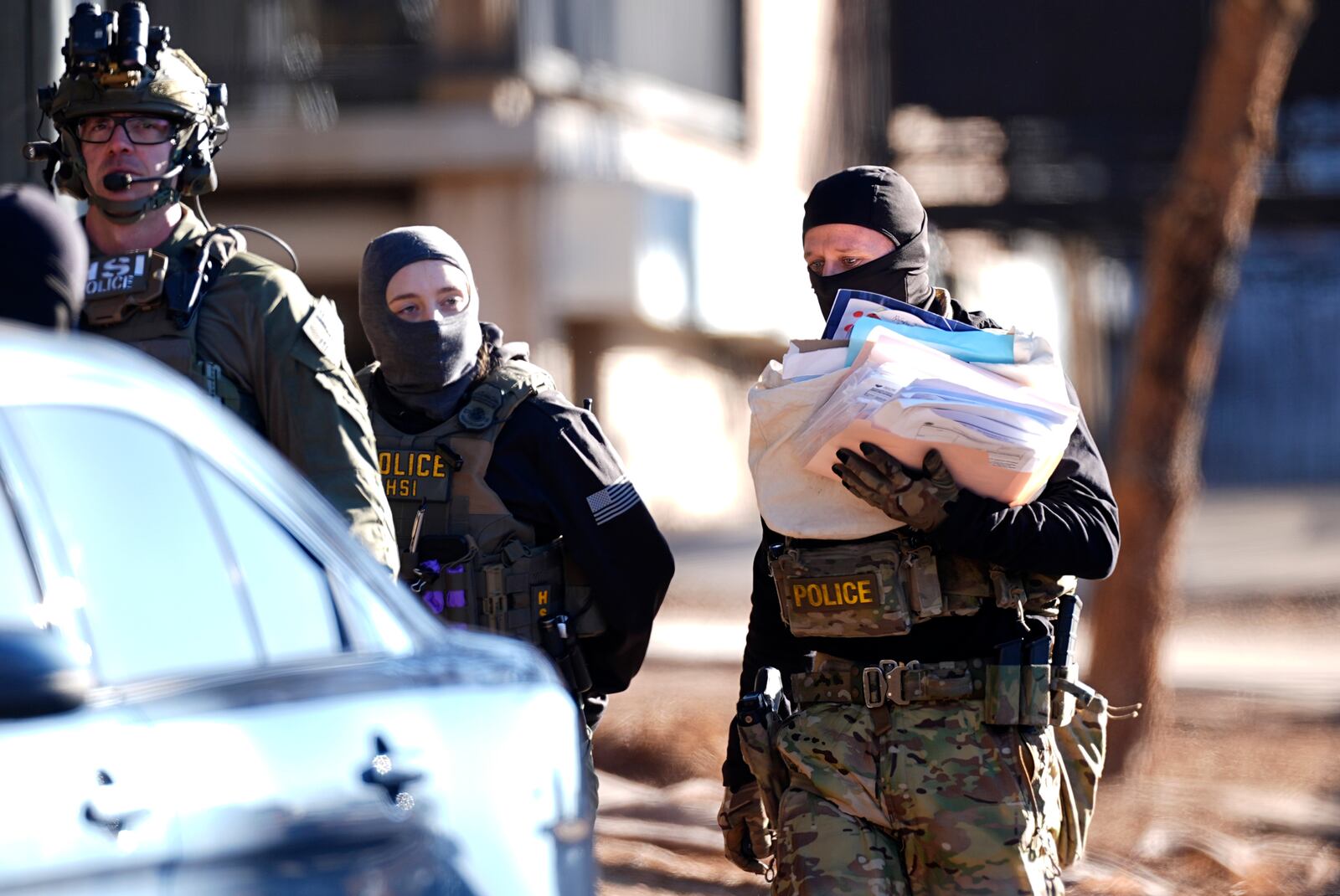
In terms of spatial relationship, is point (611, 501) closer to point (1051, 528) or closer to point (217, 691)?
point (1051, 528)

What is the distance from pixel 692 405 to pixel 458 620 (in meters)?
21.1

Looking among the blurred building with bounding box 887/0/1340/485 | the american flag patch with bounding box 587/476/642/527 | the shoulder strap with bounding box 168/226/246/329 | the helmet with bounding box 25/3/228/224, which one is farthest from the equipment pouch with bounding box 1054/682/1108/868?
the blurred building with bounding box 887/0/1340/485

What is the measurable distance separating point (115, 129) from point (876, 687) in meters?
1.92

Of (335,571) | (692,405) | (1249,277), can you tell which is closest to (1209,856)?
(335,571)

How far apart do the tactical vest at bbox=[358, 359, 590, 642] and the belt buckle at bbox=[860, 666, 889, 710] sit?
780 millimetres

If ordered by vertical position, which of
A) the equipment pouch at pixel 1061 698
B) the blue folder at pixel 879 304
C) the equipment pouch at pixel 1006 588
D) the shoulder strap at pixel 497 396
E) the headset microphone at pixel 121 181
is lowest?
the equipment pouch at pixel 1061 698

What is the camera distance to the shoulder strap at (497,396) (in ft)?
14.5

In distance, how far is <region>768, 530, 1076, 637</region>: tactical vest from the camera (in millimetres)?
3957

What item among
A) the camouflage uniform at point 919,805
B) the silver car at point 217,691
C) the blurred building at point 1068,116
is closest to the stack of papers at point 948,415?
the camouflage uniform at point 919,805

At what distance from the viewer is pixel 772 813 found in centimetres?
416

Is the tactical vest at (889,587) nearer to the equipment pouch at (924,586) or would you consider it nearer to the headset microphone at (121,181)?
the equipment pouch at (924,586)

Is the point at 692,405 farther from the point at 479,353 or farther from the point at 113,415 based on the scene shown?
the point at 113,415

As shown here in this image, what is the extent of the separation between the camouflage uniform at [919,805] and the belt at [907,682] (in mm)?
12

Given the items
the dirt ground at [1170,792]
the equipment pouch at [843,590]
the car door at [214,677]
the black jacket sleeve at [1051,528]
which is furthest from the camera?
the dirt ground at [1170,792]
